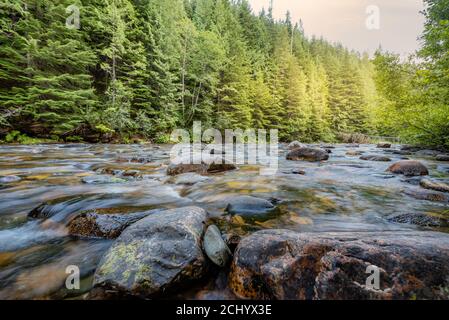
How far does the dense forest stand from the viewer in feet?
28.2

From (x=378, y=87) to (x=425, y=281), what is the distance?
31.8 feet

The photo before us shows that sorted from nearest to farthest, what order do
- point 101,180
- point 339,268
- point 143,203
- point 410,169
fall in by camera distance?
point 339,268 < point 143,203 < point 101,180 < point 410,169

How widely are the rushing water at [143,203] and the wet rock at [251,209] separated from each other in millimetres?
132

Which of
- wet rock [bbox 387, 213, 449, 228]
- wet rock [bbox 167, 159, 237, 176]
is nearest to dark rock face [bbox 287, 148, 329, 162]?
wet rock [bbox 167, 159, 237, 176]

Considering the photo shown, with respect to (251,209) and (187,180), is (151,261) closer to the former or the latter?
(251,209)

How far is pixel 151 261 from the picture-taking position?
160cm

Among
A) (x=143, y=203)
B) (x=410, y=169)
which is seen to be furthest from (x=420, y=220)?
(x=410, y=169)

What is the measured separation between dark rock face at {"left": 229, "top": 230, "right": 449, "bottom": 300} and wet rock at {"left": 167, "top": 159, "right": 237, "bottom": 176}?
3885 mm

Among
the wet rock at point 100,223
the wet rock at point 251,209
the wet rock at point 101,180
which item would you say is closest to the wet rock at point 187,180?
the wet rock at point 101,180

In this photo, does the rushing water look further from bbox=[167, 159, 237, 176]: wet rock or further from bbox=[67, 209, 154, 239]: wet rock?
bbox=[167, 159, 237, 176]: wet rock

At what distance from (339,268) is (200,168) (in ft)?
14.4

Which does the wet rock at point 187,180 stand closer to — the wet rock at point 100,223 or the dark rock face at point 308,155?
the wet rock at point 100,223

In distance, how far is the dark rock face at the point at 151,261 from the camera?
1484 mm

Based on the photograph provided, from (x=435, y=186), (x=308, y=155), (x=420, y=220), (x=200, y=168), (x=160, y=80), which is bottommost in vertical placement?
(x=420, y=220)
